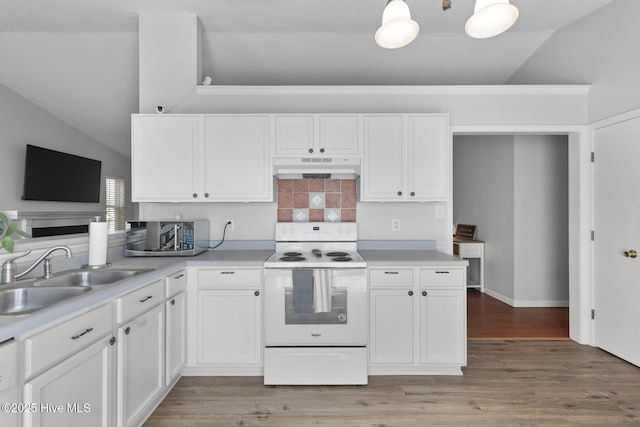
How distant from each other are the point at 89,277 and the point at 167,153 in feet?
3.73

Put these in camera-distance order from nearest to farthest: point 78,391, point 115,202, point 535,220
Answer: point 78,391, point 535,220, point 115,202

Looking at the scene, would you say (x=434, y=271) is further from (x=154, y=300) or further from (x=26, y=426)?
(x=26, y=426)

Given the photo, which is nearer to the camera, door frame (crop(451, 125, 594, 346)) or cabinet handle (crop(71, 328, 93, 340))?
cabinet handle (crop(71, 328, 93, 340))

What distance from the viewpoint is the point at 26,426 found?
3.87ft

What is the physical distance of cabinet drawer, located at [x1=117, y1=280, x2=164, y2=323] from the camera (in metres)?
1.74

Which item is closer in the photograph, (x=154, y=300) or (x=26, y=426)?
(x=26, y=426)

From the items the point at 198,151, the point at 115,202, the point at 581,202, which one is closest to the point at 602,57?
the point at 581,202

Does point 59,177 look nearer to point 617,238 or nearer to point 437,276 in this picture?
point 437,276

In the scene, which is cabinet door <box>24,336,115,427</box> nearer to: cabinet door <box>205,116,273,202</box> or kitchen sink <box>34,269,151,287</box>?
kitchen sink <box>34,269,151,287</box>

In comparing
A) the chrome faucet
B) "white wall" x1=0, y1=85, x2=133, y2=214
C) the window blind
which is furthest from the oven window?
the window blind

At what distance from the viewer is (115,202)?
6.45m

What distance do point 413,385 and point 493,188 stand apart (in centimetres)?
334

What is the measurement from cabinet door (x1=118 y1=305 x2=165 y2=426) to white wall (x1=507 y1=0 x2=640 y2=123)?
3759 mm

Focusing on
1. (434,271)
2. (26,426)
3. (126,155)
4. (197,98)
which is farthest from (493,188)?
(126,155)
